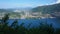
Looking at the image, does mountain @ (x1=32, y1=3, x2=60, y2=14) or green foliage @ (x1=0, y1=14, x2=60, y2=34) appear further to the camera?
mountain @ (x1=32, y1=3, x2=60, y2=14)

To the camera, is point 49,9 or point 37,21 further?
point 49,9

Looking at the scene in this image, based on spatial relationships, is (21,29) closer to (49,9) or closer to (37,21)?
(37,21)

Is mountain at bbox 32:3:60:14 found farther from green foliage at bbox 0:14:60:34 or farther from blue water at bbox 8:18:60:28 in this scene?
green foliage at bbox 0:14:60:34

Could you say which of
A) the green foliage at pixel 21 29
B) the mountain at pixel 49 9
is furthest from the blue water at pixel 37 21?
the mountain at pixel 49 9

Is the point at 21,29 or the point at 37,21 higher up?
the point at 37,21

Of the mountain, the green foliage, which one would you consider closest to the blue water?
the green foliage

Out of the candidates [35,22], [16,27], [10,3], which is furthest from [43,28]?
[10,3]

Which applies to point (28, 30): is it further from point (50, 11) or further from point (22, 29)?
point (50, 11)

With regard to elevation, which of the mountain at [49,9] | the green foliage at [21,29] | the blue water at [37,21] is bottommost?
the green foliage at [21,29]

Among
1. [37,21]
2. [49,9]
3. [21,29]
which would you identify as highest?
[49,9]

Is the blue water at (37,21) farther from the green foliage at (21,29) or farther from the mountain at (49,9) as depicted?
the mountain at (49,9)

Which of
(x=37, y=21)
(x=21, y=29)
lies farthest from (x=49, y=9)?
(x=21, y=29)
